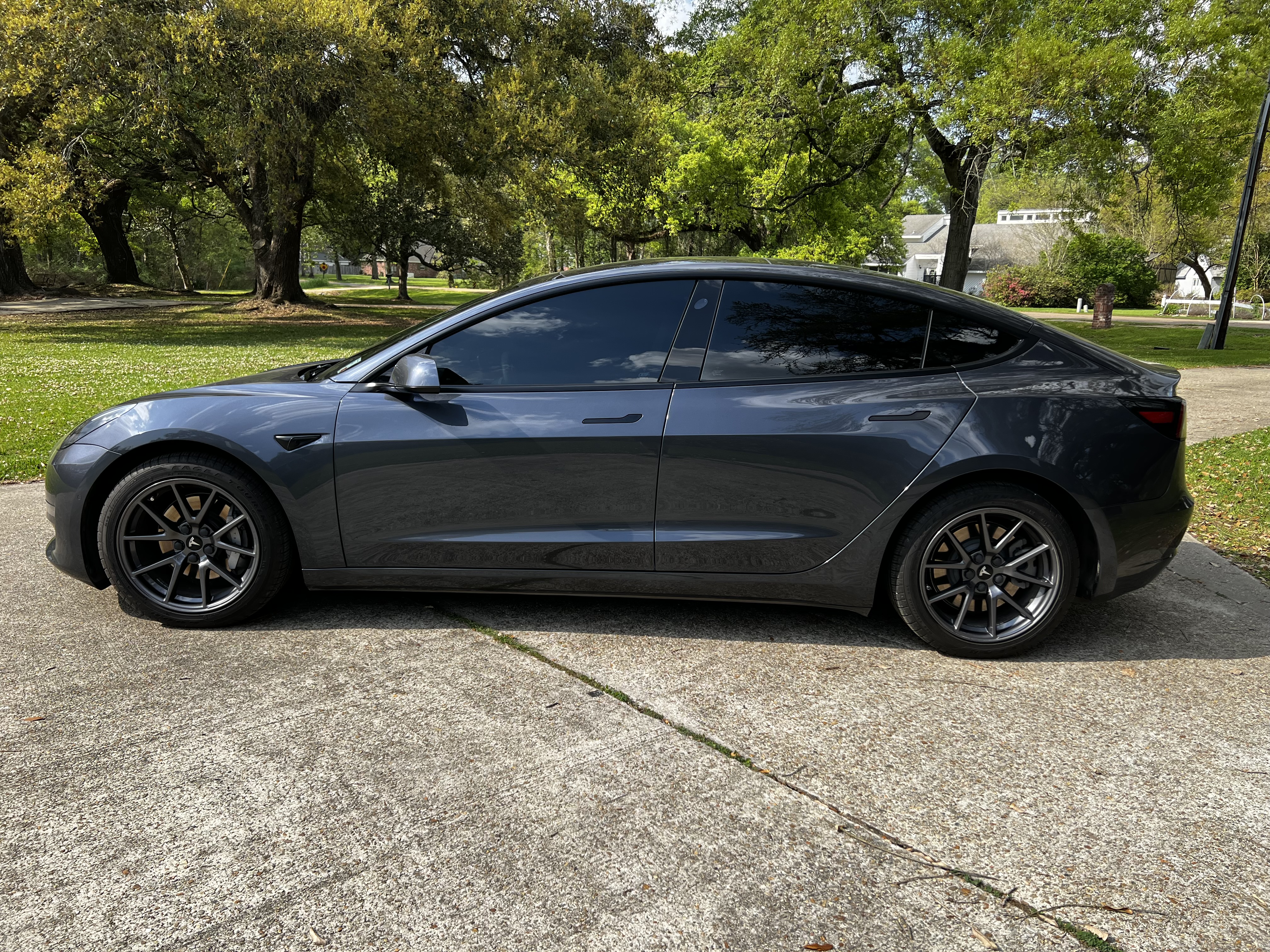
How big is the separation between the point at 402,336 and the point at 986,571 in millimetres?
2677

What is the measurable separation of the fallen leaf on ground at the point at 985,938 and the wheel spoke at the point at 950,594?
5.21 feet

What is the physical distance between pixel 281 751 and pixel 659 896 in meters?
1.36

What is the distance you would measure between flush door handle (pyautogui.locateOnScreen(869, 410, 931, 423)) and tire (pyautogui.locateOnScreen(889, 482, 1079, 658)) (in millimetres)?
336

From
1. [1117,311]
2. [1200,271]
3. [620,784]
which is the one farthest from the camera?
[1200,271]

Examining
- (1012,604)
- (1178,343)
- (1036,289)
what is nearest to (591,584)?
(1012,604)

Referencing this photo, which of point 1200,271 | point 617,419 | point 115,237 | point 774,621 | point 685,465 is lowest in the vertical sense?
point 774,621

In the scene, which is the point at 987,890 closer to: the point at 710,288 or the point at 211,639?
the point at 710,288

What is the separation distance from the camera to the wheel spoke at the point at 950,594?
3479 millimetres

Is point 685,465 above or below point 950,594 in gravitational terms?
above

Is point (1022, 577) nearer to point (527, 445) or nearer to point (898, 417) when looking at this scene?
point (898, 417)

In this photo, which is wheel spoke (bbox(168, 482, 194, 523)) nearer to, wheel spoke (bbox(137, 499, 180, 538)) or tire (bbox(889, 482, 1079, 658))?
wheel spoke (bbox(137, 499, 180, 538))

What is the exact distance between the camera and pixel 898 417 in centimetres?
339

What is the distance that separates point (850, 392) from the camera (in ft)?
11.2

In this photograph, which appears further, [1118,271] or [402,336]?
[1118,271]
